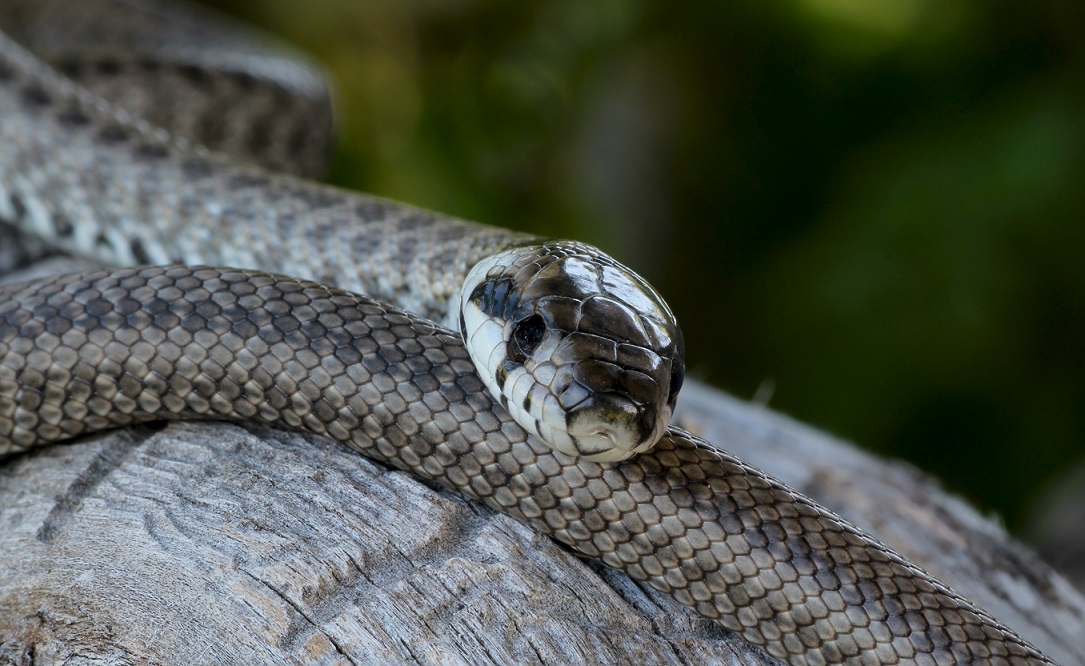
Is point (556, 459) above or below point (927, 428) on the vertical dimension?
above

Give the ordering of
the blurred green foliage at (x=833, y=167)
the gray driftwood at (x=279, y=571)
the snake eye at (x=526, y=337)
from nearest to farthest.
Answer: the gray driftwood at (x=279, y=571)
the snake eye at (x=526, y=337)
the blurred green foliage at (x=833, y=167)

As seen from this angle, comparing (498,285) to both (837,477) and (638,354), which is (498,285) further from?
(837,477)

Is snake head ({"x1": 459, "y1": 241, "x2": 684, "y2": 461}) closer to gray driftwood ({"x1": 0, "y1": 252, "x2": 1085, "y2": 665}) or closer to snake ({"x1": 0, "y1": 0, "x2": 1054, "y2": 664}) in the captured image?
snake ({"x1": 0, "y1": 0, "x2": 1054, "y2": 664})

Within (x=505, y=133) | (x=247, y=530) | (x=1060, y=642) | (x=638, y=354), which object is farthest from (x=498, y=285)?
(x=505, y=133)

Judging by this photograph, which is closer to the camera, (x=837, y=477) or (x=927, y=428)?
(x=837, y=477)

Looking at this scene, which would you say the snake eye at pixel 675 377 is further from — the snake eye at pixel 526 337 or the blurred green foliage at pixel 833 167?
the blurred green foliage at pixel 833 167

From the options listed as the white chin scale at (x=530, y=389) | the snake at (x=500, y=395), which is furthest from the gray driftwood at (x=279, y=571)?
the white chin scale at (x=530, y=389)
